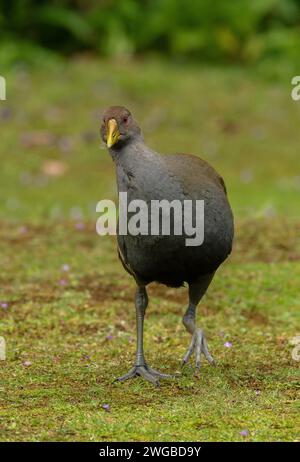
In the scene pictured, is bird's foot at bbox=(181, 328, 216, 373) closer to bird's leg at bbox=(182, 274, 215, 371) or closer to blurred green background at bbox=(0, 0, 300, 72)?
bird's leg at bbox=(182, 274, 215, 371)

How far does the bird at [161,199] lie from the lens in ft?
20.3

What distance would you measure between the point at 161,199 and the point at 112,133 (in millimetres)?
504

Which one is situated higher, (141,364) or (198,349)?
(198,349)

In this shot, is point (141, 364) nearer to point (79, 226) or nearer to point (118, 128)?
point (118, 128)

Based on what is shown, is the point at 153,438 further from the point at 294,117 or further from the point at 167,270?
the point at 294,117

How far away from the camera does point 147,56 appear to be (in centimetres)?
2064

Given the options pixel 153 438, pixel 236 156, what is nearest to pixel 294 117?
pixel 236 156

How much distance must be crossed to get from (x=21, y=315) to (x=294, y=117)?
10276mm

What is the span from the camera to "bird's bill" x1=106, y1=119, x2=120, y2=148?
6156mm

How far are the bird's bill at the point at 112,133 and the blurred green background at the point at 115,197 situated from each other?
273 mm

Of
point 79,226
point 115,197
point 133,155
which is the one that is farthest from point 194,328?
point 115,197

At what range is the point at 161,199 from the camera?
616 centimetres

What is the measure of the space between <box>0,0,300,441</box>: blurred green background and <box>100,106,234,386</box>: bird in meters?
0.26

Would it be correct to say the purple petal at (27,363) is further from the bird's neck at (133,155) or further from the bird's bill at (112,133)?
the bird's bill at (112,133)
